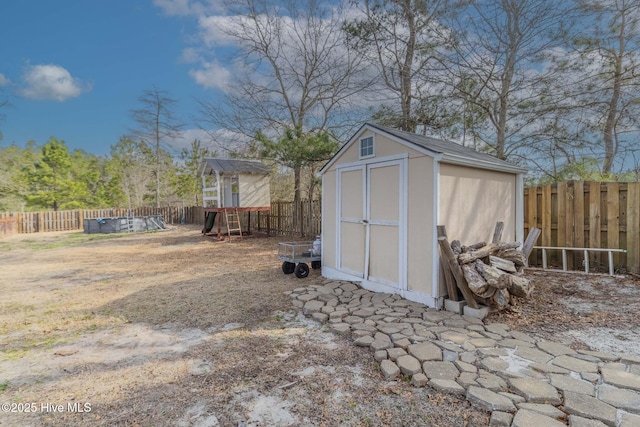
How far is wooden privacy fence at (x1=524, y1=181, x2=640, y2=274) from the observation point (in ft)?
17.5

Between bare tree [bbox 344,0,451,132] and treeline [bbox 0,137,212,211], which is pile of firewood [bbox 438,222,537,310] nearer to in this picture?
bare tree [bbox 344,0,451,132]

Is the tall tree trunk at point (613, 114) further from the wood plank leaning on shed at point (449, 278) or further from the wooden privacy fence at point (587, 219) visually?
the wood plank leaning on shed at point (449, 278)

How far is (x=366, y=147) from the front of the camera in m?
4.93

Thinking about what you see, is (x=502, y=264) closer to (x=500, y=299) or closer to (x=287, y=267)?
(x=500, y=299)

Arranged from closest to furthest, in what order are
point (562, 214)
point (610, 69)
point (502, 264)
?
1. point (502, 264)
2. point (562, 214)
3. point (610, 69)

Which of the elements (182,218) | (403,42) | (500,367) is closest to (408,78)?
(403,42)

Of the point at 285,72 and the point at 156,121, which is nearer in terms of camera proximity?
the point at 285,72

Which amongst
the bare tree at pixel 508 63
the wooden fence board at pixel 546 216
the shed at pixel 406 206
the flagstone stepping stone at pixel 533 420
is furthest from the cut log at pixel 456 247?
the bare tree at pixel 508 63

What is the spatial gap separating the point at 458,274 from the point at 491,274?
344mm

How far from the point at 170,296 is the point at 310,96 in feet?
33.2

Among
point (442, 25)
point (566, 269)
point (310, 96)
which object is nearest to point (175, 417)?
point (566, 269)

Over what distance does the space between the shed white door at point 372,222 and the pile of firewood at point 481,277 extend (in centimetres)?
75

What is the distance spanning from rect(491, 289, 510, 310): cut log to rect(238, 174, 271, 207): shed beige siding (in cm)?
995

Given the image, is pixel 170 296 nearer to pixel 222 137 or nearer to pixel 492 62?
pixel 492 62
